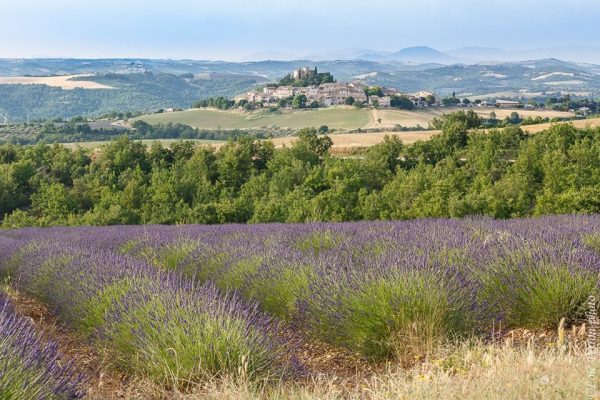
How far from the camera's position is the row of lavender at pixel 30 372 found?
6.93 ft

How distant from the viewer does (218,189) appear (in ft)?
120

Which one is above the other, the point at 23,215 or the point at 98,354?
the point at 98,354

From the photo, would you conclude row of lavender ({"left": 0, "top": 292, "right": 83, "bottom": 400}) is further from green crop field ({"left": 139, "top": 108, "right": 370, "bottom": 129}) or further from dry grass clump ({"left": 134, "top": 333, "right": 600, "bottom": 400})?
green crop field ({"left": 139, "top": 108, "right": 370, "bottom": 129})

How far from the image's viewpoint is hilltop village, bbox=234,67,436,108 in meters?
104

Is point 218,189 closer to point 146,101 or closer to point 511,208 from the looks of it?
point 511,208

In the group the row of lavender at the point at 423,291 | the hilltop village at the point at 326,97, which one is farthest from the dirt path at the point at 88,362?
the hilltop village at the point at 326,97

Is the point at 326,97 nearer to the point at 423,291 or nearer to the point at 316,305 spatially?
the point at 316,305

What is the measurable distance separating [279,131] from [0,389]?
85.5m


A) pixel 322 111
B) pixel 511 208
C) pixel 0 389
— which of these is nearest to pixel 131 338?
pixel 0 389

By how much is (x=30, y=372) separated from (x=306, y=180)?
1144 inches

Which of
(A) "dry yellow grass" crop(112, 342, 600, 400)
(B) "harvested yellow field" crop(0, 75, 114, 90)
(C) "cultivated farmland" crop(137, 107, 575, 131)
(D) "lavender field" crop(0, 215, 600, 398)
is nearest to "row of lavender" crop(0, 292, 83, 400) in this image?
(D) "lavender field" crop(0, 215, 600, 398)

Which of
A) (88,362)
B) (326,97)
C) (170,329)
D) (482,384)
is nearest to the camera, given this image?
(482,384)

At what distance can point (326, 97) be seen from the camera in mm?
111562

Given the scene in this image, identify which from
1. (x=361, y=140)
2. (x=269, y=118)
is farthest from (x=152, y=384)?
(x=269, y=118)
